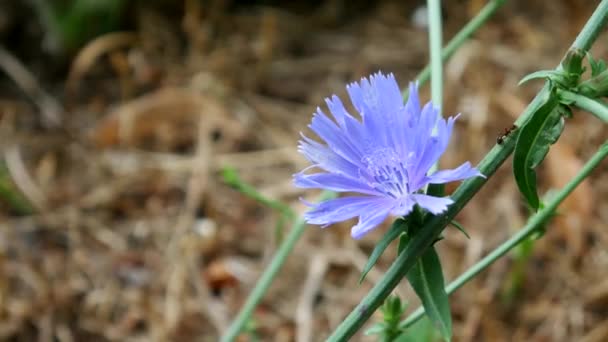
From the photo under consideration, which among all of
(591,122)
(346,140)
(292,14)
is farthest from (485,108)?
(346,140)

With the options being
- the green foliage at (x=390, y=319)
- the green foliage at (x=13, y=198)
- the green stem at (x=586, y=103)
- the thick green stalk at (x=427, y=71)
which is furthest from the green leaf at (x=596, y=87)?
the green foliage at (x=13, y=198)

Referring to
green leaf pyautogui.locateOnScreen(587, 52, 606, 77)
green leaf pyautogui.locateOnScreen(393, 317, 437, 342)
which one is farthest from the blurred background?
green leaf pyautogui.locateOnScreen(587, 52, 606, 77)

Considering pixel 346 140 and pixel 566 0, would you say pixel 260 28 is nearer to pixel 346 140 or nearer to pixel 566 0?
pixel 566 0

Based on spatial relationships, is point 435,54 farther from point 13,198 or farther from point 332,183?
point 13,198

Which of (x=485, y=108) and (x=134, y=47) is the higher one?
→ (x=134, y=47)

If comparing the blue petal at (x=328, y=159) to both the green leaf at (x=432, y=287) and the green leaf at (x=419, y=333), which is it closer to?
the green leaf at (x=432, y=287)

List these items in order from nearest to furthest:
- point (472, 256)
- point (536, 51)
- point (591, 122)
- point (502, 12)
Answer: point (472, 256), point (591, 122), point (536, 51), point (502, 12)
